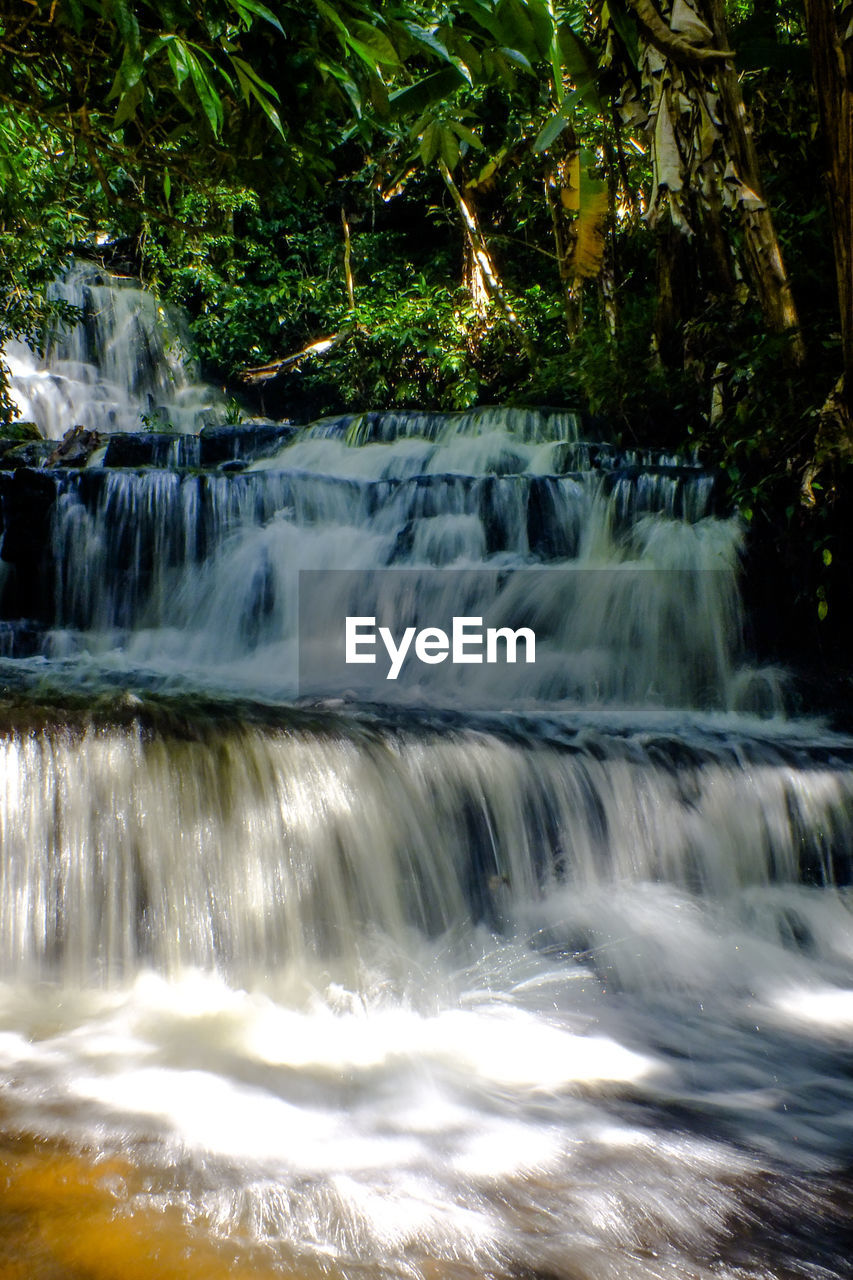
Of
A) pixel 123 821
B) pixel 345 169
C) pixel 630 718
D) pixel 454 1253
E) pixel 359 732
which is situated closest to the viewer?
pixel 454 1253

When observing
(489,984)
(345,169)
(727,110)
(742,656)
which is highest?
(345,169)

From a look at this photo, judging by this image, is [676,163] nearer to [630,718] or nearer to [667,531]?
[667,531]

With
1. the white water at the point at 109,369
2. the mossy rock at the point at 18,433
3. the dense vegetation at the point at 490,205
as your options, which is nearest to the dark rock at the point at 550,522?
the dense vegetation at the point at 490,205

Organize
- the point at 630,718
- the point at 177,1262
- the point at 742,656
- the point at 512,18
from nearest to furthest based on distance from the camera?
the point at 177,1262, the point at 512,18, the point at 630,718, the point at 742,656

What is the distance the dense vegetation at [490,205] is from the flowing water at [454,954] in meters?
1.36

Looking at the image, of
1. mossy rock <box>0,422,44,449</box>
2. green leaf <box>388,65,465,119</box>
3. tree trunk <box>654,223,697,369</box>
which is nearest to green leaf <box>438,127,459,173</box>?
green leaf <box>388,65,465,119</box>

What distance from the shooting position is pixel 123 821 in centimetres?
330

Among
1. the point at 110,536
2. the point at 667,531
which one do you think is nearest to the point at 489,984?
the point at 667,531

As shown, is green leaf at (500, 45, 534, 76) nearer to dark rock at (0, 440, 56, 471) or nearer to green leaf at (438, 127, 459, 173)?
green leaf at (438, 127, 459, 173)

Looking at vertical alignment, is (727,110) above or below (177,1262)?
above

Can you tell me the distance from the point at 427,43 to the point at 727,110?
4839 millimetres

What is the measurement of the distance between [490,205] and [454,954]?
1556cm

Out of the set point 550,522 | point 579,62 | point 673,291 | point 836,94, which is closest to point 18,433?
point 550,522

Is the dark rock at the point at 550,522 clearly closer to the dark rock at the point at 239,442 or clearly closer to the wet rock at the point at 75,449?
the dark rock at the point at 239,442
